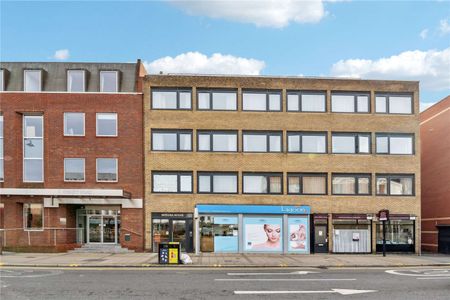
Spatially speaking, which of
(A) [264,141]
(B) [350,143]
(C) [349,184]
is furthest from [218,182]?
(B) [350,143]

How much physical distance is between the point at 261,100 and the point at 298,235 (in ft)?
30.0

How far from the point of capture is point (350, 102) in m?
31.7

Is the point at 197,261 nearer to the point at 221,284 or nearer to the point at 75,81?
the point at 221,284

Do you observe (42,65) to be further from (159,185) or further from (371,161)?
(371,161)

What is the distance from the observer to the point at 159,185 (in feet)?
100

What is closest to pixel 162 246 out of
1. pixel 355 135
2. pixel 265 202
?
pixel 265 202

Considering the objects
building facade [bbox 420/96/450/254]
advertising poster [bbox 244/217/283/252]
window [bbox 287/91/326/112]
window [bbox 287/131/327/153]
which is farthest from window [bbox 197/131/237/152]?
building facade [bbox 420/96/450/254]

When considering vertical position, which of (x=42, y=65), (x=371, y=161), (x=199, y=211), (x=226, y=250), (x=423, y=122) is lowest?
(x=226, y=250)

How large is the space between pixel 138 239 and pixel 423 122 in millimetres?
25377

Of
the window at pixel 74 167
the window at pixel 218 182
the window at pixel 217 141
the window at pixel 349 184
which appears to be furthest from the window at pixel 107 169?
the window at pixel 349 184

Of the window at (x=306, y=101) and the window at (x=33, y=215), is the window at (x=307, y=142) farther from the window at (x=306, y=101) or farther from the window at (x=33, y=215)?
the window at (x=33, y=215)

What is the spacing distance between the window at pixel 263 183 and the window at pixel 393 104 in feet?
26.9

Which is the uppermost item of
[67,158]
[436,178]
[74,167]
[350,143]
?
[350,143]

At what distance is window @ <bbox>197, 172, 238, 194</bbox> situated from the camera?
30781mm
